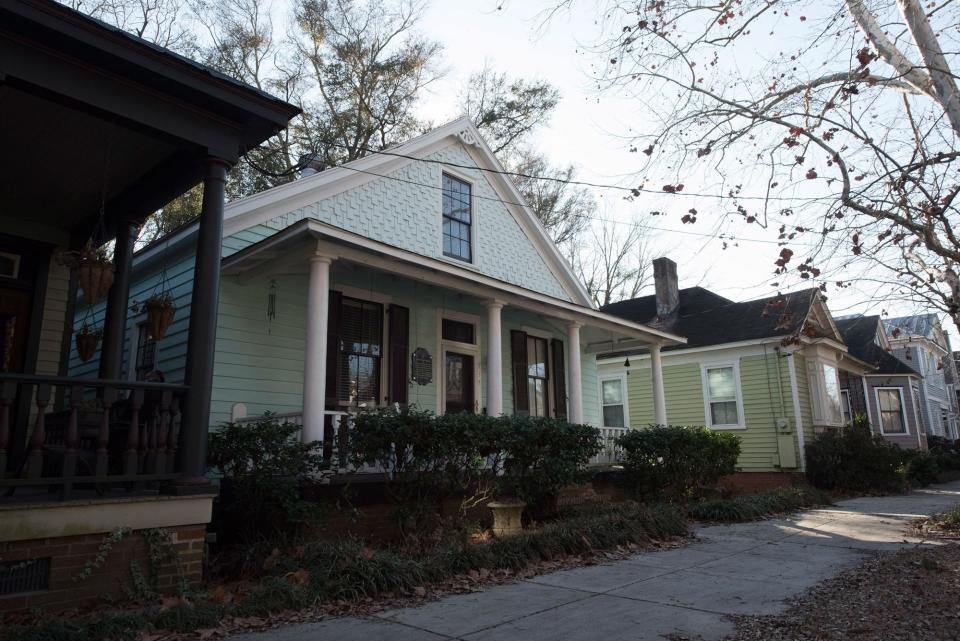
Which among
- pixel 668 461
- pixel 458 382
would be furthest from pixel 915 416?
pixel 458 382

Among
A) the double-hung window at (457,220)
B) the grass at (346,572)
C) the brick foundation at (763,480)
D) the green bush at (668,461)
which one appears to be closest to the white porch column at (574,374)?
the green bush at (668,461)

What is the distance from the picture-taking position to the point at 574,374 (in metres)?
11.5

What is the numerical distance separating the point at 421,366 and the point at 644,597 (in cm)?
575

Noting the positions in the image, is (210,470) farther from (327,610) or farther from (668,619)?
(668,619)

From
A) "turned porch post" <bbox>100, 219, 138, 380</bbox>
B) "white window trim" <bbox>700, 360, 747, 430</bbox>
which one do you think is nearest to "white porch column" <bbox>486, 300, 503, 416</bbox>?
"turned porch post" <bbox>100, 219, 138, 380</bbox>

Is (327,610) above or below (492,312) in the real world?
below

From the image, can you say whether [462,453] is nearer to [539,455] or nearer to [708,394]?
[539,455]

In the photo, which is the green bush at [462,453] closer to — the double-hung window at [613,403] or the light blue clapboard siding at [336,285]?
the light blue clapboard siding at [336,285]

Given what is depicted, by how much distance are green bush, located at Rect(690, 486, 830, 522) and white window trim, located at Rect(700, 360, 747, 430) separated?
16.8 feet

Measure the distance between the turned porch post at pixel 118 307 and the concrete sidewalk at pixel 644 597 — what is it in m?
4.59

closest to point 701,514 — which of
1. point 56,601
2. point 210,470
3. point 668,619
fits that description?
point 668,619

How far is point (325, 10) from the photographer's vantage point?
2066 centimetres

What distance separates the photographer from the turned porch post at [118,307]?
24.6ft

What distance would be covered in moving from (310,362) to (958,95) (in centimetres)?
785
